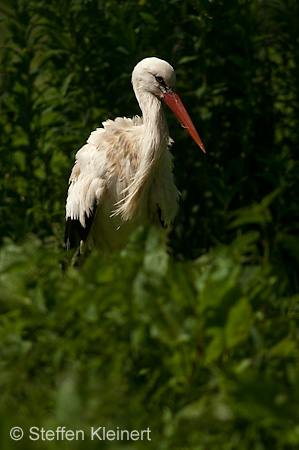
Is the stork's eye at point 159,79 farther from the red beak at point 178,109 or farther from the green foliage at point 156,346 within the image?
the green foliage at point 156,346

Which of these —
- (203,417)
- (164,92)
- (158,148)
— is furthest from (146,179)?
(203,417)

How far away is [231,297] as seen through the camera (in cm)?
218

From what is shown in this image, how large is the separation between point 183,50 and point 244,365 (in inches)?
130

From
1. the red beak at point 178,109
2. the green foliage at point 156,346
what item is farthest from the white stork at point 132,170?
the green foliage at point 156,346

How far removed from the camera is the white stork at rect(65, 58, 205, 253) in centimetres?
394

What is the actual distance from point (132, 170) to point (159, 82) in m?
0.56

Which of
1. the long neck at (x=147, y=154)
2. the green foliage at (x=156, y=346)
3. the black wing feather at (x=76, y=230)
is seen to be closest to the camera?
the green foliage at (x=156, y=346)

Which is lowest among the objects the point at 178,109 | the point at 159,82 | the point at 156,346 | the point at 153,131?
the point at 156,346

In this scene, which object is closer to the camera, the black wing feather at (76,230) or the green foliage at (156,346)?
the green foliage at (156,346)

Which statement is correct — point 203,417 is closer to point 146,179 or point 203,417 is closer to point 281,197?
point 146,179

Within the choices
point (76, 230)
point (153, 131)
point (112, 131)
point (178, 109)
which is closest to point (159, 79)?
point (178, 109)

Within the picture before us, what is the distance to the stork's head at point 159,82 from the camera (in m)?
3.92

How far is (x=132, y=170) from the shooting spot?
4039 mm

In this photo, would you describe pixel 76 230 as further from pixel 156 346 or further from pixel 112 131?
pixel 156 346
